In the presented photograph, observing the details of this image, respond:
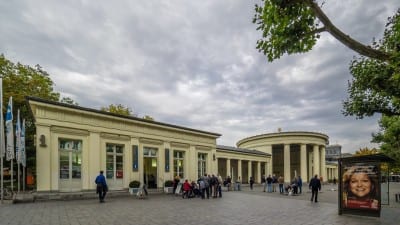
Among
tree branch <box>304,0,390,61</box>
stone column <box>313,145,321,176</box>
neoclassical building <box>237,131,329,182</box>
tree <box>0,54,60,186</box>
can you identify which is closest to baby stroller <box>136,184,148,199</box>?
tree <box>0,54,60,186</box>

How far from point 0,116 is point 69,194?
578cm

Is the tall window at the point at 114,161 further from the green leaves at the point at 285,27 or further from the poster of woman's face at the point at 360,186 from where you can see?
the green leaves at the point at 285,27

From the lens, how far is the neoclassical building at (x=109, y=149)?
18.4 metres

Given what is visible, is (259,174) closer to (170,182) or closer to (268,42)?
(170,182)

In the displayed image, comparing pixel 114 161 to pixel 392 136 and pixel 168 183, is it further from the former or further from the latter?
pixel 392 136

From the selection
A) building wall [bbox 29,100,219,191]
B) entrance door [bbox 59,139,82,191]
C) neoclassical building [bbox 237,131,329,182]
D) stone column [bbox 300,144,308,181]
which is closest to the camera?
building wall [bbox 29,100,219,191]

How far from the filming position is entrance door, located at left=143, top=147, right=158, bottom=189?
25531 mm

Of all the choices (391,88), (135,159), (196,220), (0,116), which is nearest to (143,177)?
(135,159)

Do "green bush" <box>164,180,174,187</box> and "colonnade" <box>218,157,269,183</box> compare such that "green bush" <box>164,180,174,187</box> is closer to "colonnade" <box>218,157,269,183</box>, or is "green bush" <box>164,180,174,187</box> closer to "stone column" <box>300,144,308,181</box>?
"colonnade" <box>218,157,269,183</box>

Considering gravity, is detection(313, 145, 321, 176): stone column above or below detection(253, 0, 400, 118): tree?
below

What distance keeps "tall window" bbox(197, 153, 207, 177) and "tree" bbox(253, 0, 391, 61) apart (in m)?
24.8

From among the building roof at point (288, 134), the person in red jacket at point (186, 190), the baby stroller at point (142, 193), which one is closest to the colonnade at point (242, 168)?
the building roof at point (288, 134)

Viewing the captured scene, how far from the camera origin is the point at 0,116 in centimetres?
1772

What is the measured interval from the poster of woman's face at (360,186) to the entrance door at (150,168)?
1596 centimetres
